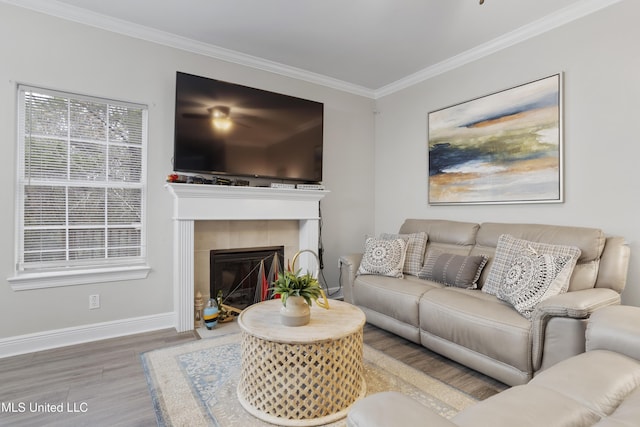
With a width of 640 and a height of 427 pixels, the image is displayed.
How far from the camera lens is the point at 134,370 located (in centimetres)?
220

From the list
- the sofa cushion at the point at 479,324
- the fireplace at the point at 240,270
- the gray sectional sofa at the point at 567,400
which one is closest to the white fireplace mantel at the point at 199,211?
the fireplace at the point at 240,270

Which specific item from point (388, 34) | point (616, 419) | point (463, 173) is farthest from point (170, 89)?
point (616, 419)

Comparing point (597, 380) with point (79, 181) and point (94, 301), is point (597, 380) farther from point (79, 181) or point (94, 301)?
point (79, 181)

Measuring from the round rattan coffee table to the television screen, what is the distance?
182 centimetres

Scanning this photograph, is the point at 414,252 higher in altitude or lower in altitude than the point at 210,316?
higher

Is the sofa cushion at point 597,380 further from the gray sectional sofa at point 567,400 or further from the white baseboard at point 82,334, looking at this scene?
the white baseboard at point 82,334

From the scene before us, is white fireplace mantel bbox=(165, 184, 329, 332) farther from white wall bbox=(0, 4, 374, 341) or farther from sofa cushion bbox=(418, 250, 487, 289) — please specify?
sofa cushion bbox=(418, 250, 487, 289)

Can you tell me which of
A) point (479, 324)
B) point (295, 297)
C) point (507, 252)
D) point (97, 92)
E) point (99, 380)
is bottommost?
point (99, 380)

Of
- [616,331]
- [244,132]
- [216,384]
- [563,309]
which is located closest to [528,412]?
[616,331]

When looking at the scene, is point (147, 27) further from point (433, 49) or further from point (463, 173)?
point (463, 173)

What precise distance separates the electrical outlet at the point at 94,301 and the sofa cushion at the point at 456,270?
2797 mm

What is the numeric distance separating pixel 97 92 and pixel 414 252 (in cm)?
312

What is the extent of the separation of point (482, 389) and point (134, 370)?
2223 mm

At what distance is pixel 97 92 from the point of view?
273 centimetres
